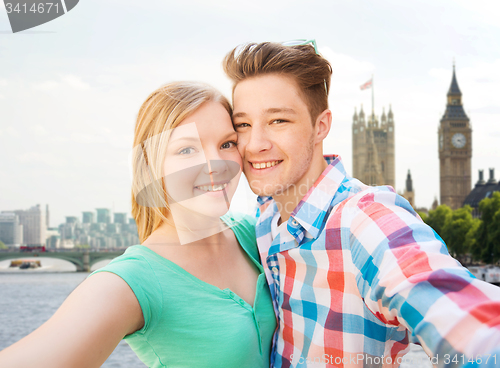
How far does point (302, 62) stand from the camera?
207 cm

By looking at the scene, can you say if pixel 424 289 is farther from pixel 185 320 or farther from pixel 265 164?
pixel 265 164

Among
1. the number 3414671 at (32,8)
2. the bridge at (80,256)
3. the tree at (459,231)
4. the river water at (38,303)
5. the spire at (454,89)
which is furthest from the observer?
the spire at (454,89)

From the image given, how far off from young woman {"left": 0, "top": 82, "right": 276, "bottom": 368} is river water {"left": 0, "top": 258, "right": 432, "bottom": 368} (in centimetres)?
503

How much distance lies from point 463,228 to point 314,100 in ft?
98.5

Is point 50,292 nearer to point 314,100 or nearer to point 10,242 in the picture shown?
point 10,242

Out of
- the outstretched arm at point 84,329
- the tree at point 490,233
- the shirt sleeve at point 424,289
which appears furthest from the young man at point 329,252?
the tree at point 490,233

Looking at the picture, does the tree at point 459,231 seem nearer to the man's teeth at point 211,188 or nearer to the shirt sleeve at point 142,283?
the man's teeth at point 211,188

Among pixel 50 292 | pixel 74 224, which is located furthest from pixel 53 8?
pixel 74 224

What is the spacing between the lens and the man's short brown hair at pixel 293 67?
204cm

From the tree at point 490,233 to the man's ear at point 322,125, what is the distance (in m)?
21.4

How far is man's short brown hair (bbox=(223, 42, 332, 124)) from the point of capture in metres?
2.04

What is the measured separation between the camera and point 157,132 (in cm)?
178

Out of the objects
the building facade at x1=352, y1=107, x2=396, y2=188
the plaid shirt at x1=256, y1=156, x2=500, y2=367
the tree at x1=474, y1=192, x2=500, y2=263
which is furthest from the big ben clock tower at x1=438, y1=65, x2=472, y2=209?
the plaid shirt at x1=256, y1=156, x2=500, y2=367

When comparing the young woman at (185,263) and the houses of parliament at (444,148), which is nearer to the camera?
the young woman at (185,263)
